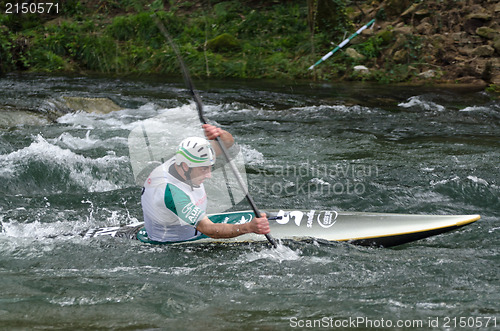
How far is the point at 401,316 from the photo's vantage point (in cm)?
337

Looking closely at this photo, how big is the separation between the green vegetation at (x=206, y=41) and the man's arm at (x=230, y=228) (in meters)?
9.69

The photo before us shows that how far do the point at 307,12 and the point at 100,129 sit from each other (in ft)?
28.4

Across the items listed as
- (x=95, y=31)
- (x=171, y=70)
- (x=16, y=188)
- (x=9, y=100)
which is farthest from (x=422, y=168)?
(x=95, y=31)

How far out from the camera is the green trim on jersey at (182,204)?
4.21 meters

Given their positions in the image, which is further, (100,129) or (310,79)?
(310,79)

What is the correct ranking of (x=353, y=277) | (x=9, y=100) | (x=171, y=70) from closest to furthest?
(x=353, y=277), (x=9, y=100), (x=171, y=70)

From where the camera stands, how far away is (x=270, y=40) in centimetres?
1559

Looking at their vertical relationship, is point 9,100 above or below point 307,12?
below

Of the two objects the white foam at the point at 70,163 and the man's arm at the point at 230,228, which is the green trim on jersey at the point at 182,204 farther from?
the white foam at the point at 70,163

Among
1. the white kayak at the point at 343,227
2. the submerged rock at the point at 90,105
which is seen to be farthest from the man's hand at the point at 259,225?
the submerged rock at the point at 90,105

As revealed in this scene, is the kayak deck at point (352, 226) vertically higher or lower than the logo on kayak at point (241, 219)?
lower

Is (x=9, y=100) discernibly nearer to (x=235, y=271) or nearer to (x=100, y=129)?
(x=100, y=129)

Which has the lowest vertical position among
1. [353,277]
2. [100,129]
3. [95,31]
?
[353,277]

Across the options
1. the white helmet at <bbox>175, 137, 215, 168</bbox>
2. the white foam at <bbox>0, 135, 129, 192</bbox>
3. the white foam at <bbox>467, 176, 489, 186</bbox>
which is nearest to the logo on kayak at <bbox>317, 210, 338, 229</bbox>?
the white helmet at <bbox>175, 137, 215, 168</bbox>
